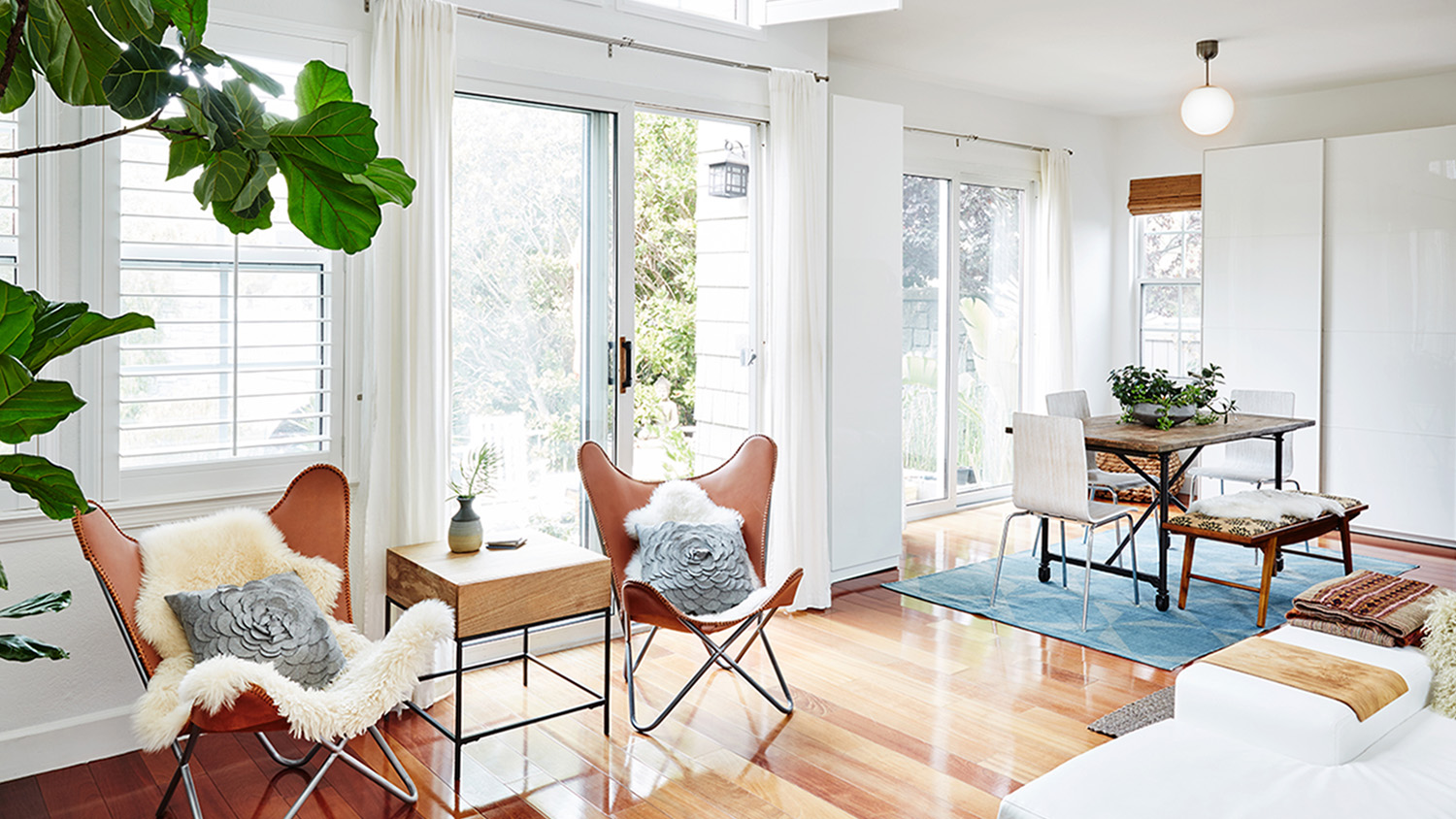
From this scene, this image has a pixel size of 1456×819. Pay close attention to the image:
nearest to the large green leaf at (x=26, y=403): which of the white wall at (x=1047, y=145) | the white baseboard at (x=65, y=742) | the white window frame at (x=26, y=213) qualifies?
the white window frame at (x=26, y=213)

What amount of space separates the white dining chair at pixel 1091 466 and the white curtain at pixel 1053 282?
127 cm

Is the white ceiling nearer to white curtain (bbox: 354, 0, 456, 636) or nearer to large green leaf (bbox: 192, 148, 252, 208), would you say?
white curtain (bbox: 354, 0, 456, 636)

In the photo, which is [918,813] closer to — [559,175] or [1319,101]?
[559,175]

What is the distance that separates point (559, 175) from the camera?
3977 millimetres

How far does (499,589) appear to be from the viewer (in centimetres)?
299

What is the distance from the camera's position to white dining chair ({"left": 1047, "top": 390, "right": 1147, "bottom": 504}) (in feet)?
16.6

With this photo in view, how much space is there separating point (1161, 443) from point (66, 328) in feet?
13.0

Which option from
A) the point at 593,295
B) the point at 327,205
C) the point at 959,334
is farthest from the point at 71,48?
the point at 959,334

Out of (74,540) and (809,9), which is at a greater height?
(809,9)

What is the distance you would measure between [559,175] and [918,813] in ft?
8.49

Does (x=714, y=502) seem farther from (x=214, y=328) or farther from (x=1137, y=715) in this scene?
(x=214, y=328)

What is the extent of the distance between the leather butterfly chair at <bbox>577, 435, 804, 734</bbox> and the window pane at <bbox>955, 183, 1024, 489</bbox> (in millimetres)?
3105

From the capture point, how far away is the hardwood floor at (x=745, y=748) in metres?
2.75

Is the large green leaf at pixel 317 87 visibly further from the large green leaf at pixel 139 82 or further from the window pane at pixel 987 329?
the window pane at pixel 987 329
